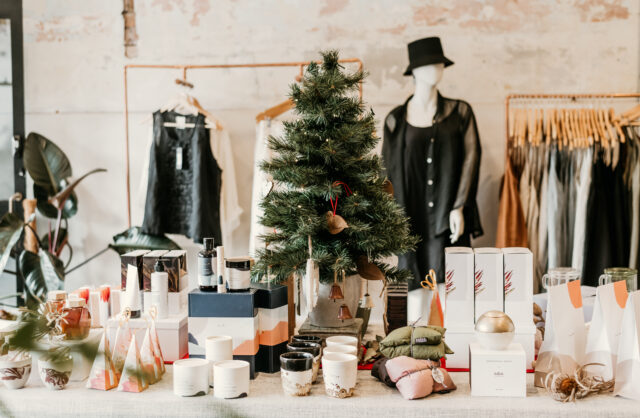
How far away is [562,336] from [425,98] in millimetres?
2292

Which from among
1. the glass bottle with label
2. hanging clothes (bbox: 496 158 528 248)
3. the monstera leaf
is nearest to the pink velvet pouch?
the glass bottle with label

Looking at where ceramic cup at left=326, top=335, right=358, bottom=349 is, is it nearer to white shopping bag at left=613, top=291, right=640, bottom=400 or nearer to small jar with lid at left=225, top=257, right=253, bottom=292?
small jar with lid at left=225, top=257, right=253, bottom=292

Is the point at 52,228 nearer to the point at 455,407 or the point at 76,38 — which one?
the point at 76,38

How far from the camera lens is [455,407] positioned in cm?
137

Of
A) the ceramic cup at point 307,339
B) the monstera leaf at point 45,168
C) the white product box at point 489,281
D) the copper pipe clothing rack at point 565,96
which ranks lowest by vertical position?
the ceramic cup at point 307,339

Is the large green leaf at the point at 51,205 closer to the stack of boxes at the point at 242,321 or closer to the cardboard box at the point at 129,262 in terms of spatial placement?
the cardboard box at the point at 129,262

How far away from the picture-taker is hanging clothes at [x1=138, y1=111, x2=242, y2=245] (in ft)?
12.0

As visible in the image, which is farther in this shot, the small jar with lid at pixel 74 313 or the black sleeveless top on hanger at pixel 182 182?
the black sleeveless top on hanger at pixel 182 182

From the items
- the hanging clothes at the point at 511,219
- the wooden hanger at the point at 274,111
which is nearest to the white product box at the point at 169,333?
the wooden hanger at the point at 274,111

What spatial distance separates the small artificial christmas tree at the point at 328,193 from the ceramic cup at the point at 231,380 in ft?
1.07

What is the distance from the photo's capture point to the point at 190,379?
1420mm

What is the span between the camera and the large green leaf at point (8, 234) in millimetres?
3316

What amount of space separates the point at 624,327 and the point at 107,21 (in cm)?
375

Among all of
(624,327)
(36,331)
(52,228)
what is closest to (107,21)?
(52,228)
